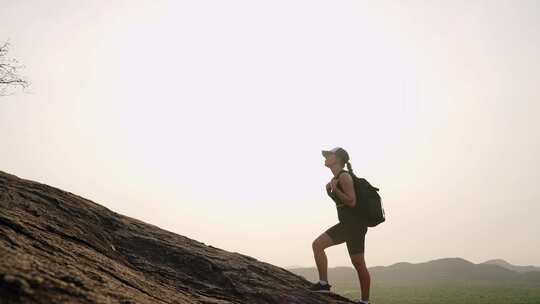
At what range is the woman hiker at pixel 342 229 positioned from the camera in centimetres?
789

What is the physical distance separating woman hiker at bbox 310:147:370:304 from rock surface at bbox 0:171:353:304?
2.47ft

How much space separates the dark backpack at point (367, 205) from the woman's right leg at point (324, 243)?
0.63 metres

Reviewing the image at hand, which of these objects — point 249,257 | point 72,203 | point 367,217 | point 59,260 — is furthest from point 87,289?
point 249,257

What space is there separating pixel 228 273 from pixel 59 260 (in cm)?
387

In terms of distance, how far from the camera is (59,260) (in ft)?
15.8

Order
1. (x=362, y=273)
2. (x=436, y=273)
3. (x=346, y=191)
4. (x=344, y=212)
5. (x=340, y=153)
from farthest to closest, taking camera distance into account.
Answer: (x=436, y=273) → (x=340, y=153) → (x=344, y=212) → (x=362, y=273) → (x=346, y=191)

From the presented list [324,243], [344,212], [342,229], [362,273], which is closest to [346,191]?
[344,212]

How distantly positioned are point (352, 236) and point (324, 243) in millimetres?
654

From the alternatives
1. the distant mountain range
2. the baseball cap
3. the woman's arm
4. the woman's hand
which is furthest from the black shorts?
the distant mountain range

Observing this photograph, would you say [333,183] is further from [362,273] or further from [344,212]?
[362,273]

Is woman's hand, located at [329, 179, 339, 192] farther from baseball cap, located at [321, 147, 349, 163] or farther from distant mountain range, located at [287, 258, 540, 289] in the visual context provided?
distant mountain range, located at [287, 258, 540, 289]

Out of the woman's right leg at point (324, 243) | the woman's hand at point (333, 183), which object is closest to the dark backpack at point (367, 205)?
the woman's hand at point (333, 183)

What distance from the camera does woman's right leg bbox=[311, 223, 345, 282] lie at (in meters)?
8.22

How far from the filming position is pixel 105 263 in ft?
19.0
